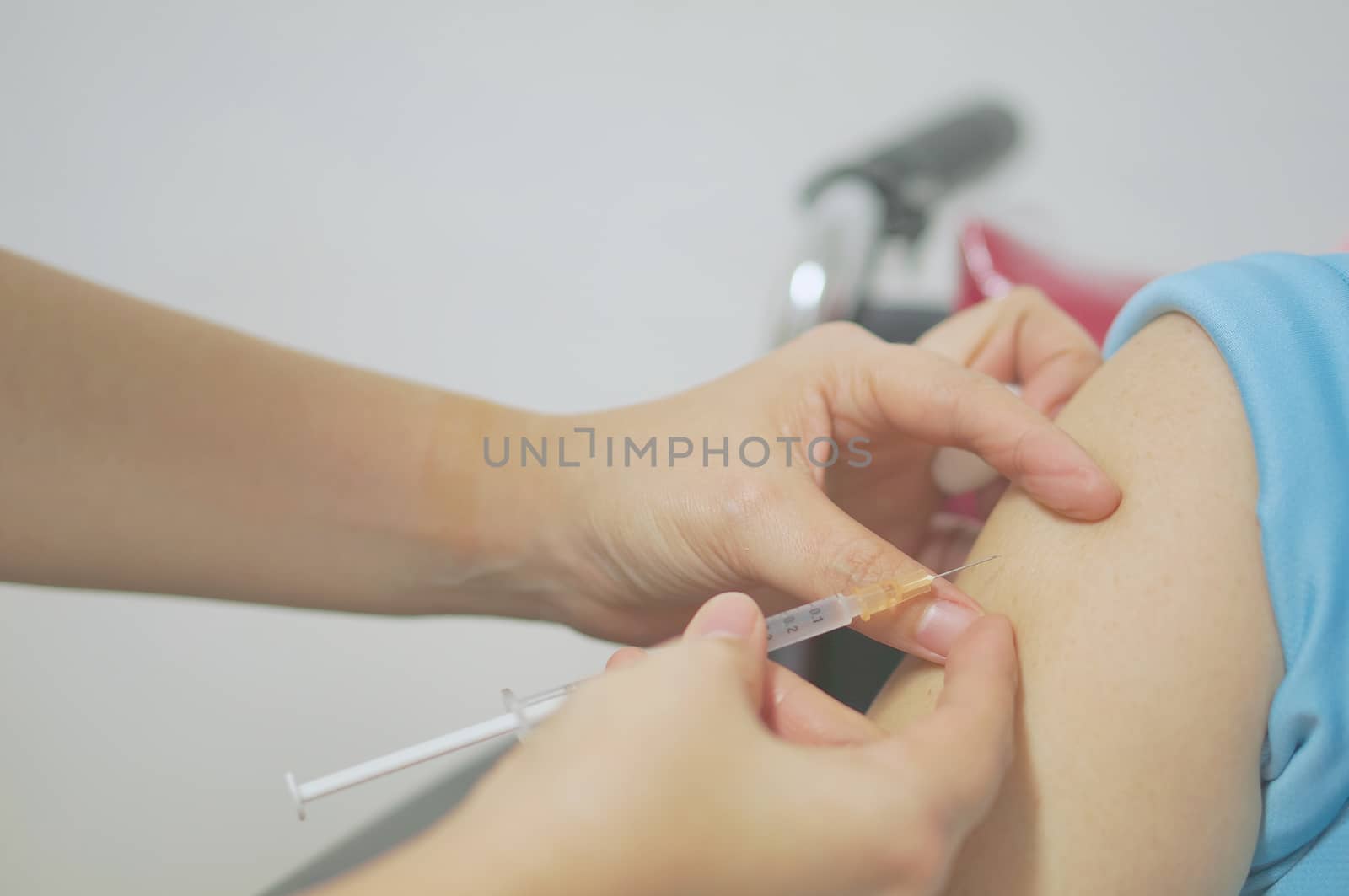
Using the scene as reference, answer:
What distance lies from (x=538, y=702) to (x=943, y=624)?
27 centimetres

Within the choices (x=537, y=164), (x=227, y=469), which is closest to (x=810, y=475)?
(x=227, y=469)

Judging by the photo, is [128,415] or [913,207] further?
[913,207]

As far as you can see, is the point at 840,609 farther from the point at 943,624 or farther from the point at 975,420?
the point at 975,420

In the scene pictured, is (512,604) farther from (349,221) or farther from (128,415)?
(349,221)

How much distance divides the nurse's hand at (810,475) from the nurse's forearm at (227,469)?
0.08m

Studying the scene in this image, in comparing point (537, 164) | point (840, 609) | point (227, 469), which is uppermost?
point (537, 164)

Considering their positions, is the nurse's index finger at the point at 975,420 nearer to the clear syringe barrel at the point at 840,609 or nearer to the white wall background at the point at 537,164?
the clear syringe barrel at the point at 840,609

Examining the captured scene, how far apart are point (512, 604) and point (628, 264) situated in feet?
3.17

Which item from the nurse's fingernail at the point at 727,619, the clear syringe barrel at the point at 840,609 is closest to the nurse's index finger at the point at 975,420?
the clear syringe barrel at the point at 840,609

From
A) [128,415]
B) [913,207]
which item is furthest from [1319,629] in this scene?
[913,207]

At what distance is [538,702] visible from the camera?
519 mm

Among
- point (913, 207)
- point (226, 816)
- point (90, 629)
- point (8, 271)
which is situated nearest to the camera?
point (8, 271)

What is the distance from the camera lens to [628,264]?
1.69 metres

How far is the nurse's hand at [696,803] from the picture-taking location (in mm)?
315
